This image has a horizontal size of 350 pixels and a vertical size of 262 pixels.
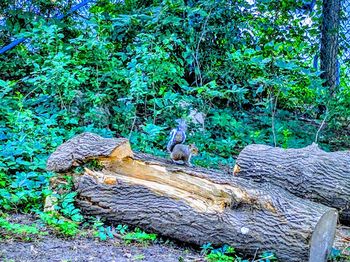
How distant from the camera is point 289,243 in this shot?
10.6 ft

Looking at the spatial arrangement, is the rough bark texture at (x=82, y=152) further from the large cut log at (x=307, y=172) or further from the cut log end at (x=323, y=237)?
the cut log end at (x=323, y=237)

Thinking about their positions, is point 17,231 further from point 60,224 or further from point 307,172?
point 307,172

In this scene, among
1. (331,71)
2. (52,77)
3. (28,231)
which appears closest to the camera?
(28,231)

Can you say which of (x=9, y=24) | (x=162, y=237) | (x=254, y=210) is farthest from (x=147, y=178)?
(x=9, y=24)

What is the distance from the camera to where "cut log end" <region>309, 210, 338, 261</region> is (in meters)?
3.21

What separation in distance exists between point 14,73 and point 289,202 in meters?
5.38

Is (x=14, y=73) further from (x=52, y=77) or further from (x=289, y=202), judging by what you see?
(x=289, y=202)

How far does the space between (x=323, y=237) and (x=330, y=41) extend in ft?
21.3

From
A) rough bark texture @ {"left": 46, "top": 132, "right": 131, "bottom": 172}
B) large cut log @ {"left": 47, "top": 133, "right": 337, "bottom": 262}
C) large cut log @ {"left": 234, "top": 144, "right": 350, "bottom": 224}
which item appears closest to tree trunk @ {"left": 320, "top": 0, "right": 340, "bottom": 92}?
large cut log @ {"left": 234, "top": 144, "right": 350, "bottom": 224}

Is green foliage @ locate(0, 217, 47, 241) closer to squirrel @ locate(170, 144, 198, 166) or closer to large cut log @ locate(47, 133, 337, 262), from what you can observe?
large cut log @ locate(47, 133, 337, 262)

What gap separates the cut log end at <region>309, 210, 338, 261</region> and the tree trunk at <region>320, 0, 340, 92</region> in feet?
19.3

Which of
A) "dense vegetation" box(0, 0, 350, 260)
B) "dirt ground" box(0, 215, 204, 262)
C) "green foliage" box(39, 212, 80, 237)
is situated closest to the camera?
"dirt ground" box(0, 215, 204, 262)

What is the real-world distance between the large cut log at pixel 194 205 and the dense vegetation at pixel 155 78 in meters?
0.72

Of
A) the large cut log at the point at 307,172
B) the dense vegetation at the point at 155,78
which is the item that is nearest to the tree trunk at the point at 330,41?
the dense vegetation at the point at 155,78
